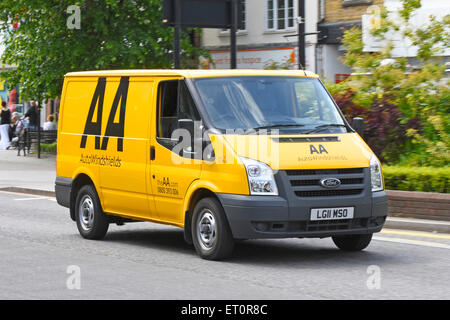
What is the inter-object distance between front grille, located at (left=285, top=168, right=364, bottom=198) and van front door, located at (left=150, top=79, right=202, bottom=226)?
1192 mm

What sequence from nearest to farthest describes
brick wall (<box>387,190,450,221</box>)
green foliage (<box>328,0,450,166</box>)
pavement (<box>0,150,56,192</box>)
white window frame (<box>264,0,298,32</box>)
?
brick wall (<box>387,190,450,221</box>) < green foliage (<box>328,0,450,166</box>) < pavement (<box>0,150,56,192</box>) < white window frame (<box>264,0,298,32</box>)

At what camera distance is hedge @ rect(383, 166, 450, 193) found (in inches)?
560

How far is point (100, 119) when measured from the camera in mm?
12305

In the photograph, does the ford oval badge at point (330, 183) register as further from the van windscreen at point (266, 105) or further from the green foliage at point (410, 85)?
the green foliage at point (410, 85)

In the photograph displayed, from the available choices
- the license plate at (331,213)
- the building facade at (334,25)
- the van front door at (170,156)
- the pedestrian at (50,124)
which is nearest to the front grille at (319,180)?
the license plate at (331,213)

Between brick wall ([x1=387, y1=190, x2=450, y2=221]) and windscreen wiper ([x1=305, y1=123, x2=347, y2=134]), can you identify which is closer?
windscreen wiper ([x1=305, y1=123, x2=347, y2=134])

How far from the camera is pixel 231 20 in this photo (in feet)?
60.0

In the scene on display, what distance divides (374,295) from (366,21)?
70.5ft

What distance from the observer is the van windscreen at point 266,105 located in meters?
10.5

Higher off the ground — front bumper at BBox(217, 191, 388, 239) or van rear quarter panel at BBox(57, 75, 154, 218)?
van rear quarter panel at BBox(57, 75, 154, 218)

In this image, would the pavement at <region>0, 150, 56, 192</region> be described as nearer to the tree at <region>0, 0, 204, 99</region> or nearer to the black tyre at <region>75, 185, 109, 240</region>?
the tree at <region>0, 0, 204, 99</region>

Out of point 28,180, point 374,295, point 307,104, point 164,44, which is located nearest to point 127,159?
point 307,104

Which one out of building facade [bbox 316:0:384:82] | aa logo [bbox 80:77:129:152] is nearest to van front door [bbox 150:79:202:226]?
aa logo [bbox 80:77:129:152]

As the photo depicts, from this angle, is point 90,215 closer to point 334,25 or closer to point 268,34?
point 334,25
